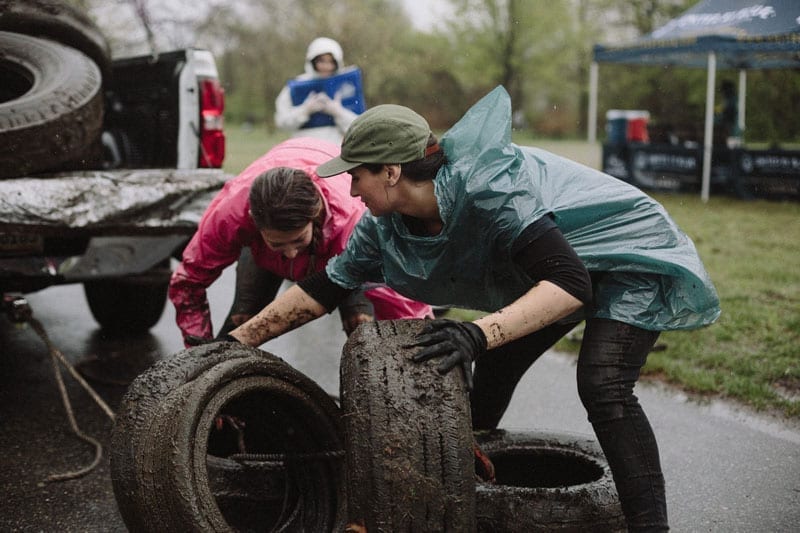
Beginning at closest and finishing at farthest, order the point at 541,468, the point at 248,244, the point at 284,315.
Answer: the point at 284,315
the point at 541,468
the point at 248,244

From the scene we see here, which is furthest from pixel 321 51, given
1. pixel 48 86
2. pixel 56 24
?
pixel 48 86

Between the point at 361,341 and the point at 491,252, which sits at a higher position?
the point at 491,252

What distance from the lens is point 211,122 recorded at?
5176 mm

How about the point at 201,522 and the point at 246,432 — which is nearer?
the point at 201,522

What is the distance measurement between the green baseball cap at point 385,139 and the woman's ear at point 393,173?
32 millimetres

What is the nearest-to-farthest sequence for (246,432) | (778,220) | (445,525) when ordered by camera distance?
1. (445,525)
2. (246,432)
3. (778,220)

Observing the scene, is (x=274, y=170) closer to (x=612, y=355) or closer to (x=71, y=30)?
(x=612, y=355)

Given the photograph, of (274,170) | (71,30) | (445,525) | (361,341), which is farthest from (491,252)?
(71,30)

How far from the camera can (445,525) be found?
2197 millimetres

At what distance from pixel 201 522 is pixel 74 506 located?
129cm

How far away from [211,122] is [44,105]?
1155 millimetres

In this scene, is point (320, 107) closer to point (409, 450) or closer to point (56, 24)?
point (56, 24)

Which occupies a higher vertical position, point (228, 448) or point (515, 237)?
point (515, 237)

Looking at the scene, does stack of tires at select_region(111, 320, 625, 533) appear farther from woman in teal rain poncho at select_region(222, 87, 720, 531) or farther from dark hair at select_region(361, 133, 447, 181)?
dark hair at select_region(361, 133, 447, 181)
